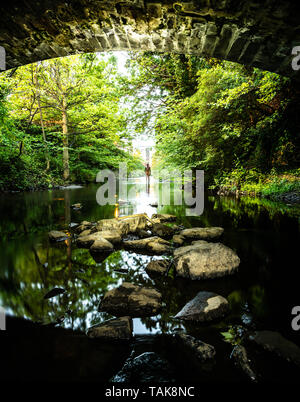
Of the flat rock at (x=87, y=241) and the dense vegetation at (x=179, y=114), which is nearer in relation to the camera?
the flat rock at (x=87, y=241)

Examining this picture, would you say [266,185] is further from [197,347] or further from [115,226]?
[197,347]

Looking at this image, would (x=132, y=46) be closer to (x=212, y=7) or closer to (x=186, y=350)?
(x=212, y=7)

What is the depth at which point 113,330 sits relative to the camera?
5.37 feet

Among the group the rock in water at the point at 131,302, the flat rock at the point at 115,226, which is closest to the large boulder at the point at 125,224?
the flat rock at the point at 115,226

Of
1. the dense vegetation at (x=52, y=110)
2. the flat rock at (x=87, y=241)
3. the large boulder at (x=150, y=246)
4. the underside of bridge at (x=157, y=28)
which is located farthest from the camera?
the dense vegetation at (x=52, y=110)

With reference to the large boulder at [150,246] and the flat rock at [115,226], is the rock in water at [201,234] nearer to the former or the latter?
the large boulder at [150,246]

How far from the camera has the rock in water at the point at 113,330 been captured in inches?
63.5

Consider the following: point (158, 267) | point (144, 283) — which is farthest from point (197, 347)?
point (158, 267)

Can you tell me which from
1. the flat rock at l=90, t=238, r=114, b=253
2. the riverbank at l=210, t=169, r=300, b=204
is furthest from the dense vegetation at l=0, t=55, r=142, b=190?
the flat rock at l=90, t=238, r=114, b=253

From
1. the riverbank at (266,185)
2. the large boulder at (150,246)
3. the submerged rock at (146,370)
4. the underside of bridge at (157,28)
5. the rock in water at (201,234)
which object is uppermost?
the underside of bridge at (157,28)

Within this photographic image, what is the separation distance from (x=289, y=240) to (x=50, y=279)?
192 inches

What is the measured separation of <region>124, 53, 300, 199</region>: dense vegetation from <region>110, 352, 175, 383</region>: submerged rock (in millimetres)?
6576

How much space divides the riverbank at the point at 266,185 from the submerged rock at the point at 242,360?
8.49 meters

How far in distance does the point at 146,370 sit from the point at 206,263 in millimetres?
1638
